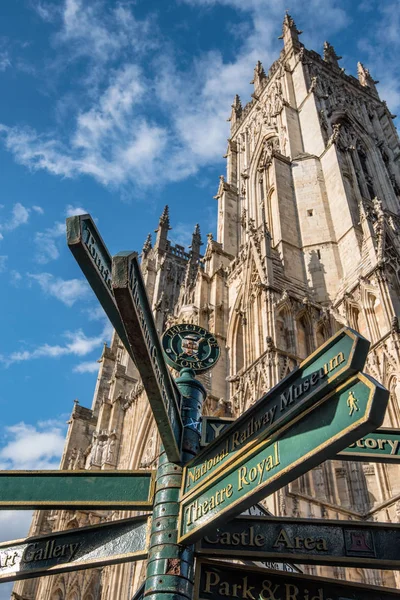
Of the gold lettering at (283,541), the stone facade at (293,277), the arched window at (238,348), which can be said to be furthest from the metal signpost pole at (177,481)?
the arched window at (238,348)

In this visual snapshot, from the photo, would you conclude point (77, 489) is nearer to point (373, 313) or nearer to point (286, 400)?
point (286, 400)

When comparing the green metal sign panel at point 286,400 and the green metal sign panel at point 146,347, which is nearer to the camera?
the green metal sign panel at point 286,400

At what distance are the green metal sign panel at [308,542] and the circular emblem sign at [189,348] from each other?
112 centimetres

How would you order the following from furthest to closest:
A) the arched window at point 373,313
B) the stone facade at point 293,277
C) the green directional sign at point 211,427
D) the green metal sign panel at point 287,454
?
the arched window at point 373,313 → the stone facade at point 293,277 → the green directional sign at point 211,427 → the green metal sign panel at point 287,454

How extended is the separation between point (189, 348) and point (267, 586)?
1635 mm

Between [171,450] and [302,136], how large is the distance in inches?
876

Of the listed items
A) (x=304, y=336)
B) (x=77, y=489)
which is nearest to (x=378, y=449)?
(x=77, y=489)

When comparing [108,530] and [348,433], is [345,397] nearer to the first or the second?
[348,433]

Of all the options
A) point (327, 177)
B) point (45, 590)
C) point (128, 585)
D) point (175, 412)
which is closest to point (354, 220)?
point (327, 177)

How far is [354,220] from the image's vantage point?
1800 centimetres

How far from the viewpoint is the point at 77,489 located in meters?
3.35

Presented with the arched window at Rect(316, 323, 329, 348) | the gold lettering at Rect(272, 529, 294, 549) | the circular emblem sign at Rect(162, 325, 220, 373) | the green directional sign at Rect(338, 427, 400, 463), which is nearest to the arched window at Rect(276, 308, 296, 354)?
the arched window at Rect(316, 323, 329, 348)

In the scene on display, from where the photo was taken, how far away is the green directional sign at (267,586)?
2.98m

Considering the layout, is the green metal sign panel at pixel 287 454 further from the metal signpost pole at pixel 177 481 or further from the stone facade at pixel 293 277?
the stone facade at pixel 293 277
